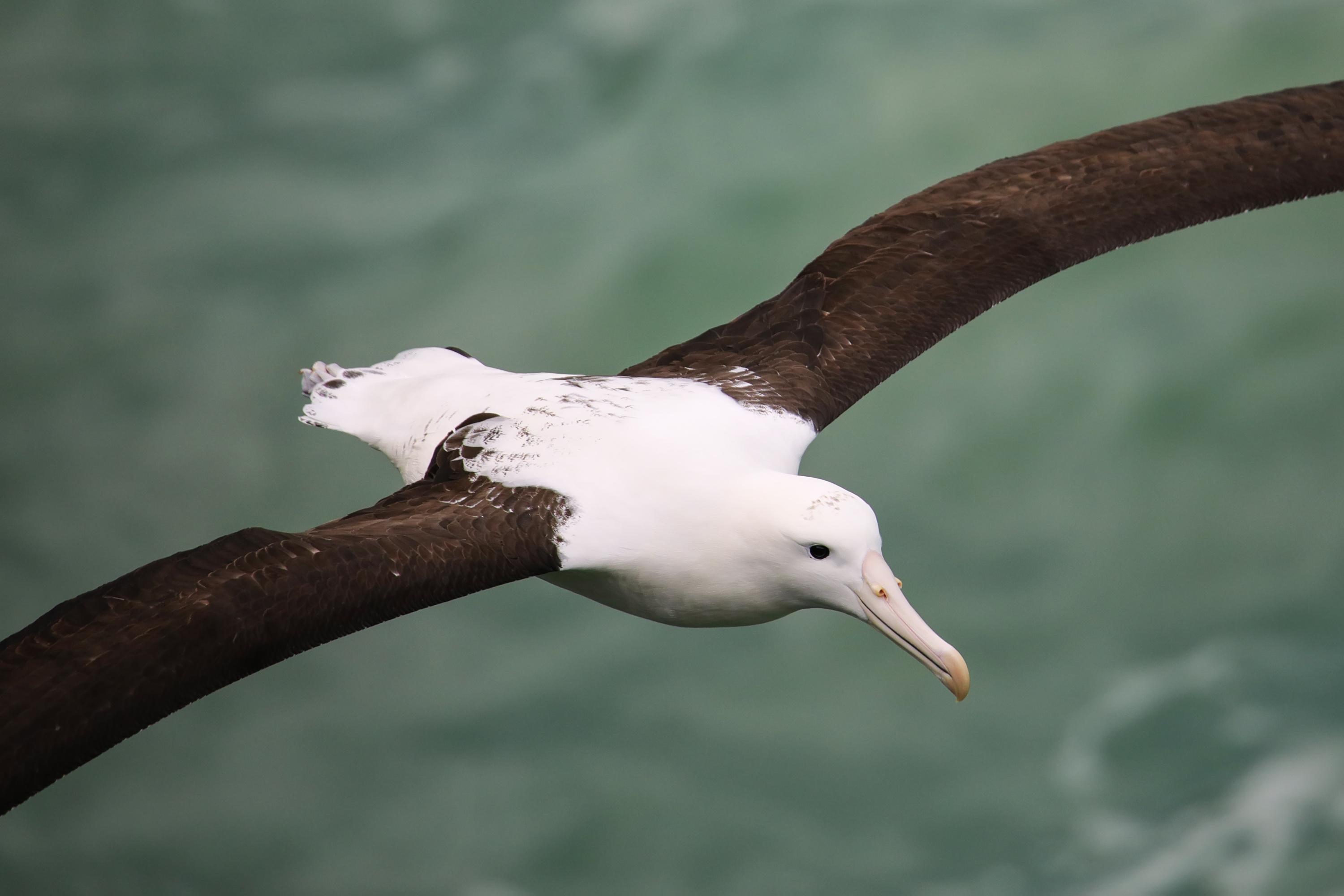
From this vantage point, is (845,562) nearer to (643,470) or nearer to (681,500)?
(681,500)

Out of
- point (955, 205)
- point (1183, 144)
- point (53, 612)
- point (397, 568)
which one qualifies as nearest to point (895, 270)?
point (955, 205)

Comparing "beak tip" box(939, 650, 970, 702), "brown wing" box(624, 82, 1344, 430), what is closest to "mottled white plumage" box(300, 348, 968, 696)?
"beak tip" box(939, 650, 970, 702)

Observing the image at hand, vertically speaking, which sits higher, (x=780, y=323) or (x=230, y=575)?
(x=780, y=323)

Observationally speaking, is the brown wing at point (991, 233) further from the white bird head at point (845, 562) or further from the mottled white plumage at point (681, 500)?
the white bird head at point (845, 562)

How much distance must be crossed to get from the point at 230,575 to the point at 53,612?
65cm

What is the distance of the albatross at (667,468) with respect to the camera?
7.48 m

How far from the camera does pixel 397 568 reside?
7758 mm

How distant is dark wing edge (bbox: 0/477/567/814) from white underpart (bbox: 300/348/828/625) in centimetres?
27

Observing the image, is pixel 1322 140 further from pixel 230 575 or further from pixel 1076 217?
pixel 230 575

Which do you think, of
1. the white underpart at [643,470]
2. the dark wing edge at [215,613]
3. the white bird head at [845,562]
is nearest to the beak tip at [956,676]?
the white bird head at [845,562]

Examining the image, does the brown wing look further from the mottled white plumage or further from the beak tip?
the beak tip

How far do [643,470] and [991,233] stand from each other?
239cm

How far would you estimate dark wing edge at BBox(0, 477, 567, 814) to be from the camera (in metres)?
7.24

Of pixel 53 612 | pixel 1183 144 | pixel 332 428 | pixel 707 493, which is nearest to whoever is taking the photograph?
pixel 53 612
